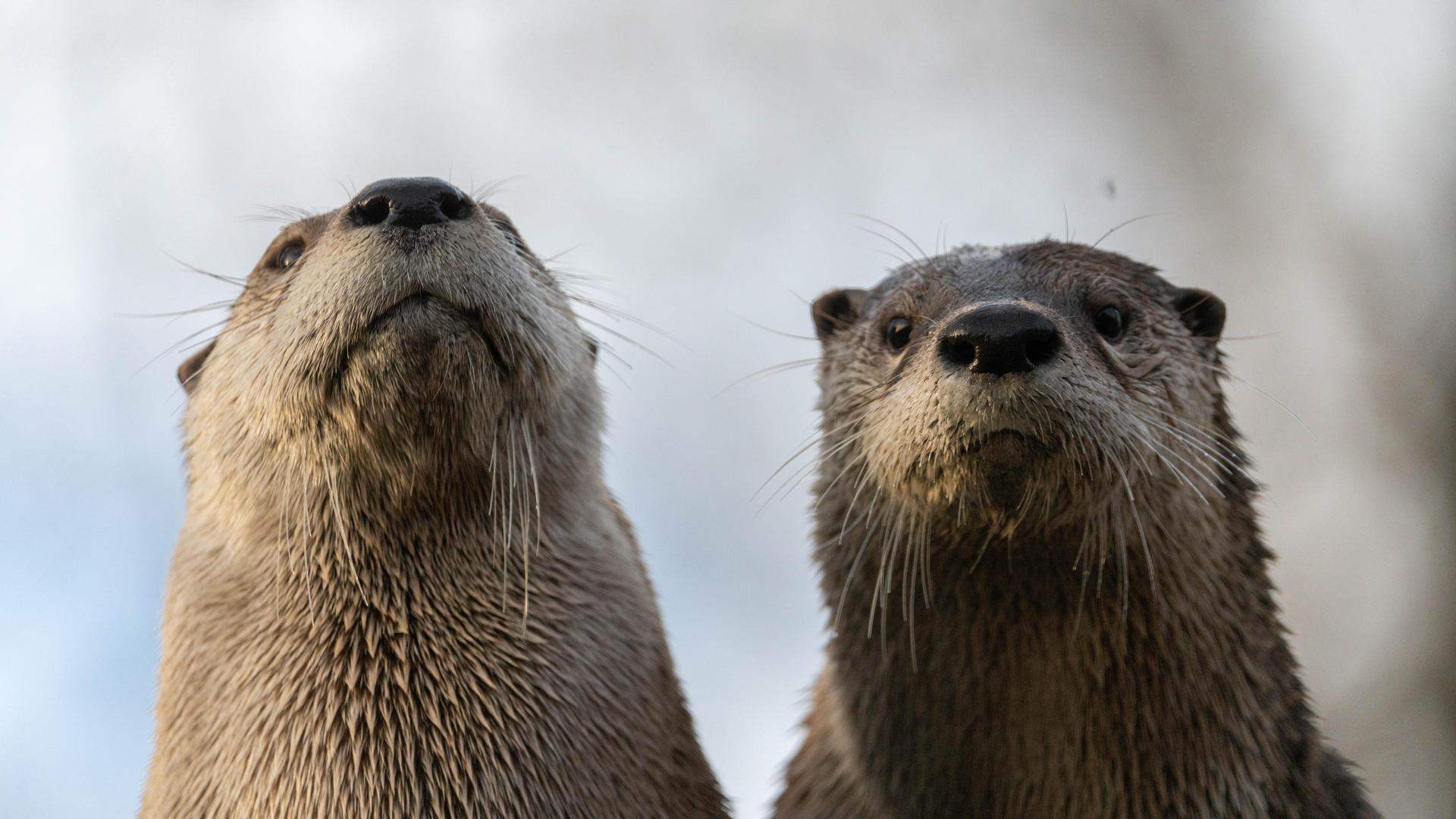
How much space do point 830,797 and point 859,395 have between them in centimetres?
85

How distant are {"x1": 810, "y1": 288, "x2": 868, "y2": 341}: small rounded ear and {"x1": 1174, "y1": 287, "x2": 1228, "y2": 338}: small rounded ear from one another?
71 centimetres

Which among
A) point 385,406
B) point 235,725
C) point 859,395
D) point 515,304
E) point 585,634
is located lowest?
point 235,725

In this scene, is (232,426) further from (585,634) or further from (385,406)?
(585,634)

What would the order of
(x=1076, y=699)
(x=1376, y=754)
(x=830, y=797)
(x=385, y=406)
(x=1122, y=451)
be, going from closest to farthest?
(x=385, y=406), (x=1122, y=451), (x=1076, y=699), (x=830, y=797), (x=1376, y=754)

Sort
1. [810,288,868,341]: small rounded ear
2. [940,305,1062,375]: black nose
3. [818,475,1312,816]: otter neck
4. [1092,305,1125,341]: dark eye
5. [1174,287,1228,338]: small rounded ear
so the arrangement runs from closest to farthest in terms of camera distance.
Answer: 1. [940,305,1062,375]: black nose
2. [818,475,1312,816]: otter neck
3. [1092,305,1125,341]: dark eye
4. [1174,287,1228,338]: small rounded ear
5. [810,288,868,341]: small rounded ear

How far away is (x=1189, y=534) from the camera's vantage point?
264 cm

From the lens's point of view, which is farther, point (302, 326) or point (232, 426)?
point (232, 426)

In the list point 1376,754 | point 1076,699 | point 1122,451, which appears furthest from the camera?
point 1376,754

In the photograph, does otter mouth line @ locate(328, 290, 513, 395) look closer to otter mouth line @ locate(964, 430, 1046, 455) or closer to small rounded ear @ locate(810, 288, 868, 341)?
otter mouth line @ locate(964, 430, 1046, 455)

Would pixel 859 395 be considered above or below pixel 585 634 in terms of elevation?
above

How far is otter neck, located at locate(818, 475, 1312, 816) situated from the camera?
8.36ft

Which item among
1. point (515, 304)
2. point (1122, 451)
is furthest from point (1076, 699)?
point (515, 304)

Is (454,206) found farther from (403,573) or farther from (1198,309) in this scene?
(1198,309)

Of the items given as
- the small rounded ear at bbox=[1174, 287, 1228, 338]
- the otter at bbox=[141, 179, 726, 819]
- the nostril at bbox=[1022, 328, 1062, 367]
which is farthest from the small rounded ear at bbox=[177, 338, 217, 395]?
the small rounded ear at bbox=[1174, 287, 1228, 338]
